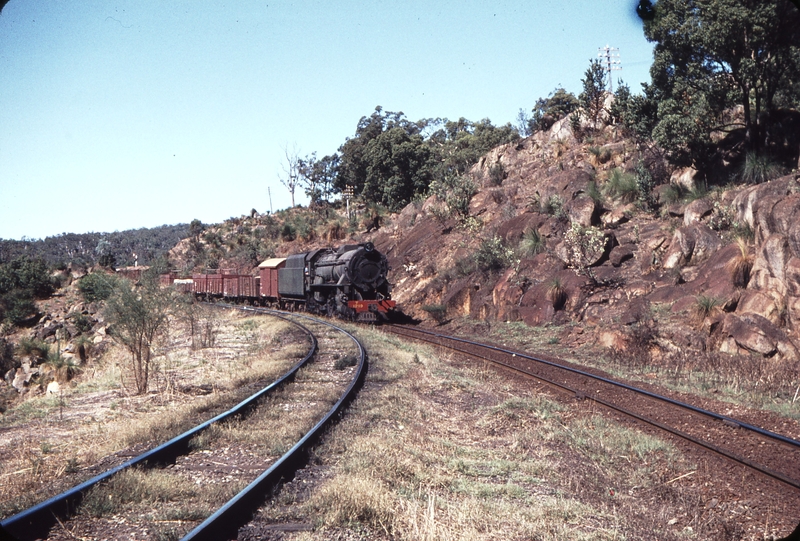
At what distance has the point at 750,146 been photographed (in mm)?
23250

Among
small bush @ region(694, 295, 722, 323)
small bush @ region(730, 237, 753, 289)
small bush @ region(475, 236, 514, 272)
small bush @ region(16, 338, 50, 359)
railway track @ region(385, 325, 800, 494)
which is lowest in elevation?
small bush @ region(16, 338, 50, 359)

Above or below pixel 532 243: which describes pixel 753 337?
below

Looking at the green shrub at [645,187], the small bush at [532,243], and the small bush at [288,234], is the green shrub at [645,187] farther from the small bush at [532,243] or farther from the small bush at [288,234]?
the small bush at [288,234]

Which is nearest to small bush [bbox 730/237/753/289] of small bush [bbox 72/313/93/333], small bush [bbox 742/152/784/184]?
small bush [bbox 742/152/784/184]

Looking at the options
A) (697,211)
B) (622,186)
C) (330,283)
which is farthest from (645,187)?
(330,283)

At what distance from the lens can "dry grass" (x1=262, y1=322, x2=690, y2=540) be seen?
5.80 meters

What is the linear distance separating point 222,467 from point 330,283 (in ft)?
69.7

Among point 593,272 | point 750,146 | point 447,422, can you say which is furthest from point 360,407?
point 750,146

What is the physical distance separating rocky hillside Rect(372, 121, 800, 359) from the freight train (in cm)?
268

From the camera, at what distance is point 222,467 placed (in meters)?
7.65

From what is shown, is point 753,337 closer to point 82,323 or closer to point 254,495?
point 254,495

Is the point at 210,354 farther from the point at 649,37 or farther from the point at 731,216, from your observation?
the point at 649,37

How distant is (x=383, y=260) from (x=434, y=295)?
414 centimetres

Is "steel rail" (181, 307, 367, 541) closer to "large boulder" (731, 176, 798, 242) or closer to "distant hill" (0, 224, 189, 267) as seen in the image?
"large boulder" (731, 176, 798, 242)
